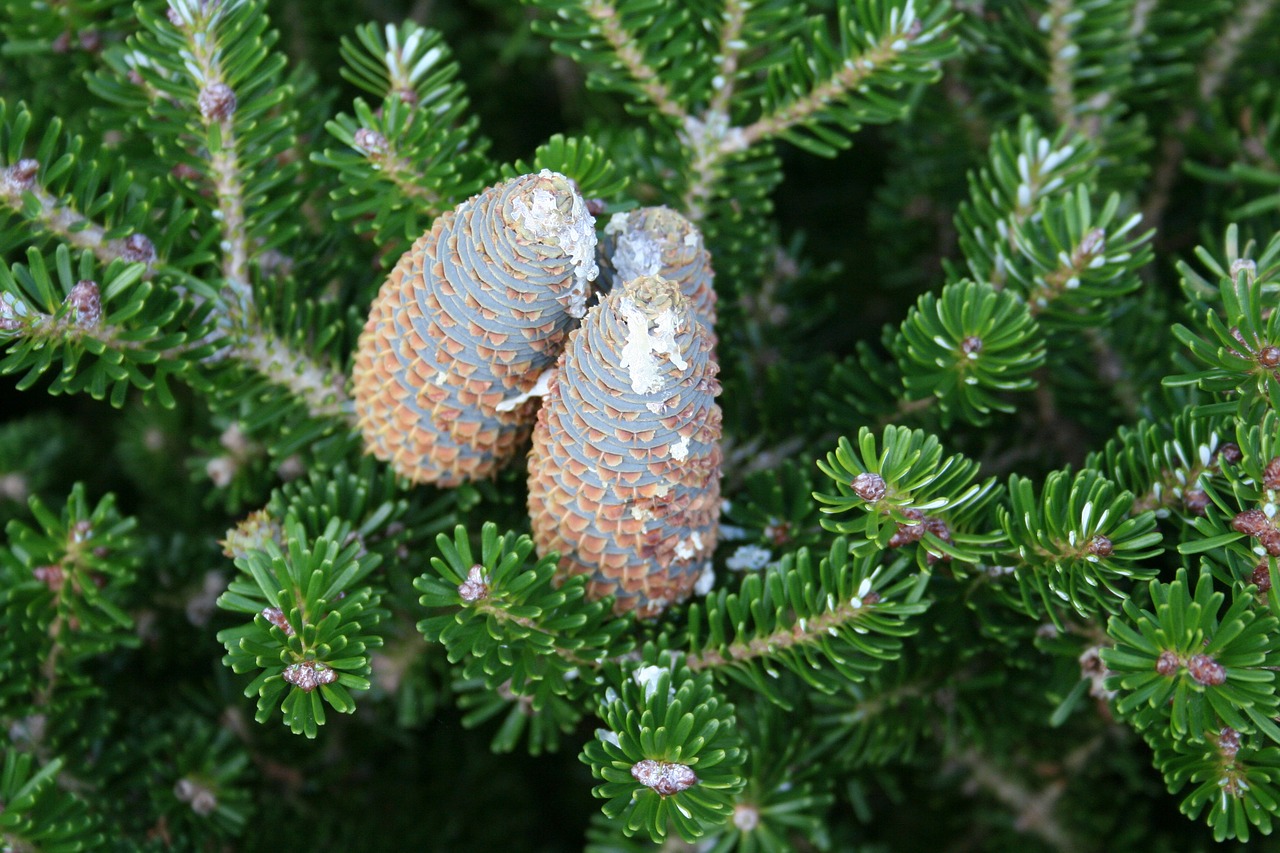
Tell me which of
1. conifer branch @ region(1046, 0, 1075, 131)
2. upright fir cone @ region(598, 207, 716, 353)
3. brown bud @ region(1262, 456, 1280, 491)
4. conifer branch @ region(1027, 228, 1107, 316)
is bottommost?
brown bud @ region(1262, 456, 1280, 491)

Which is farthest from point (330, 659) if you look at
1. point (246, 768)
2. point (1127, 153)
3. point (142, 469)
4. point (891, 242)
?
point (1127, 153)

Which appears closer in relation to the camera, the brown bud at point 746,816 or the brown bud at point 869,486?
the brown bud at point 869,486

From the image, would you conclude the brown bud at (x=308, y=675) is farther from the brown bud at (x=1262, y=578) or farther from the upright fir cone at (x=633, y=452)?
the brown bud at (x=1262, y=578)

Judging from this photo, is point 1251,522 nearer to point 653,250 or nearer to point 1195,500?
point 1195,500

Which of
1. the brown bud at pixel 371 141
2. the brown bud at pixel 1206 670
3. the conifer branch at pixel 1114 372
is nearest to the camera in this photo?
the brown bud at pixel 1206 670

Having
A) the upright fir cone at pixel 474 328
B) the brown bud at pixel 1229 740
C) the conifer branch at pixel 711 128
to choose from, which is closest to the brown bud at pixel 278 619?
the upright fir cone at pixel 474 328

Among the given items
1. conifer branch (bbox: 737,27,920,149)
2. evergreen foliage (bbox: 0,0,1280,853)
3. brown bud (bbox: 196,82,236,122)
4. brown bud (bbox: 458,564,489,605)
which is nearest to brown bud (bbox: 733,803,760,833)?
evergreen foliage (bbox: 0,0,1280,853)

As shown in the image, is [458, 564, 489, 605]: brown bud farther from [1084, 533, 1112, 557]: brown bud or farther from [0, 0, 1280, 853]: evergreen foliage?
[1084, 533, 1112, 557]: brown bud

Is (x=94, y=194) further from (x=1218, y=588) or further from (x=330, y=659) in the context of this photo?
(x=1218, y=588)
